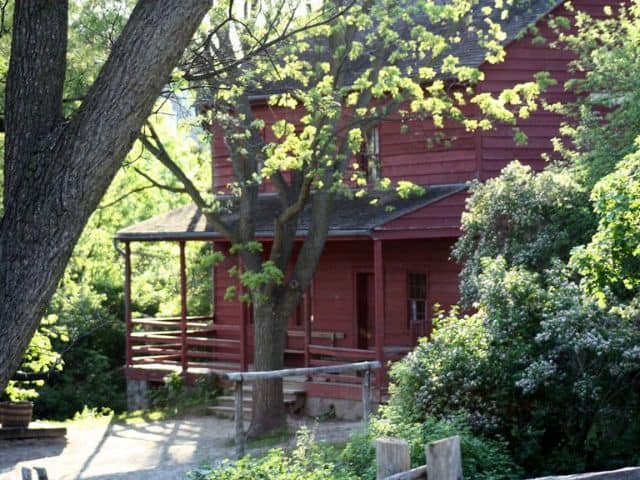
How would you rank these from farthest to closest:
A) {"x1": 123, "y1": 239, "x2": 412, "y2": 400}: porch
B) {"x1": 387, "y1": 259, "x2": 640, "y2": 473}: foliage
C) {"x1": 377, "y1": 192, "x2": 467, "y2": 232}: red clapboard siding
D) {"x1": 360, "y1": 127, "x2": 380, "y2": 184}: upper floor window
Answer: {"x1": 360, "y1": 127, "x2": 380, "y2": 184}: upper floor window → {"x1": 123, "y1": 239, "x2": 412, "y2": 400}: porch → {"x1": 377, "y1": 192, "x2": 467, "y2": 232}: red clapboard siding → {"x1": 387, "y1": 259, "x2": 640, "y2": 473}: foliage

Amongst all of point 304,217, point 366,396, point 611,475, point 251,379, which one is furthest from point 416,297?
point 611,475

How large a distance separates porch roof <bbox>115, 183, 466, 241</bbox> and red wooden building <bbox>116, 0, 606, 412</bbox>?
0.04m

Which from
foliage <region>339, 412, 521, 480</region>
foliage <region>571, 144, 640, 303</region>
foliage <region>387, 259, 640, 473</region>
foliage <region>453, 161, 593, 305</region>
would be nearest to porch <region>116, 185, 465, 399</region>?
foliage <region>453, 161, 593, 305</region>

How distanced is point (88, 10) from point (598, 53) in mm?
9633

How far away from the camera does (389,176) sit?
2412 cm

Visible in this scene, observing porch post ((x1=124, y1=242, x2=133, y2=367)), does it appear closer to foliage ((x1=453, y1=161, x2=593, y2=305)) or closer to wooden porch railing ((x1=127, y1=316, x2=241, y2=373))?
wooden porch railing ((x1=127, y1=316, x2=241, y2=373))

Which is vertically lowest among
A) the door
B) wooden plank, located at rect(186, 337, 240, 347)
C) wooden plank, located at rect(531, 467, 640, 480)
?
wooden plank, located at rect(531, 467, 640, 480)

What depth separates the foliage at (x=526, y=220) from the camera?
52.8 ft

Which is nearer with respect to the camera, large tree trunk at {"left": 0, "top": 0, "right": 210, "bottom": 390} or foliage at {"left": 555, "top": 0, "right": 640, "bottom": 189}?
large tree trunk at {"left": 0, "top": 0, "right": 210, "bottom": 390}

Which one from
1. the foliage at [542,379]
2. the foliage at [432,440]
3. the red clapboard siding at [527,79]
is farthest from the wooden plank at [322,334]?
the foliage at [432,440]

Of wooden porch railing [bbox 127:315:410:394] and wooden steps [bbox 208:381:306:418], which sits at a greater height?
wooden porch railing [bbox 127:315:410:394]

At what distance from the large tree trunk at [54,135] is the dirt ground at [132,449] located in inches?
354

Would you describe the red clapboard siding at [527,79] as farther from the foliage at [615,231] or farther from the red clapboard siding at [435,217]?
the foliage at [615,231]

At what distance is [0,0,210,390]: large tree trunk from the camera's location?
728 centimetres
